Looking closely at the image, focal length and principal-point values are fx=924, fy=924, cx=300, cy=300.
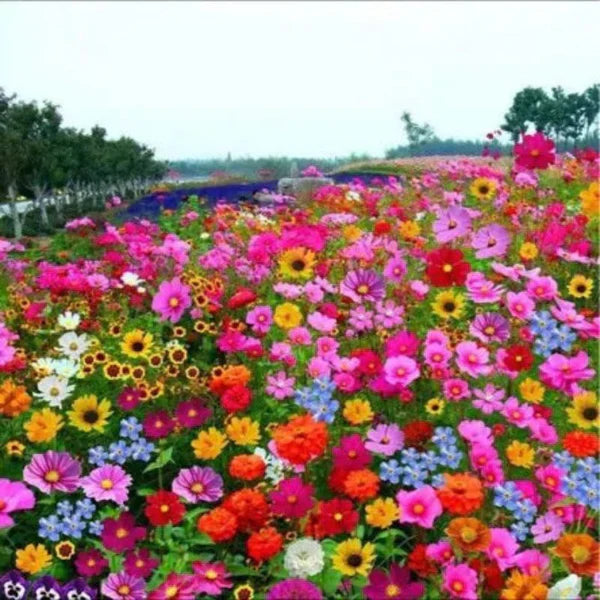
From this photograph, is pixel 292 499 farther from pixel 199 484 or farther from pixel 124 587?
pixel 124 587

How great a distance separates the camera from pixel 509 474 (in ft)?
9.39

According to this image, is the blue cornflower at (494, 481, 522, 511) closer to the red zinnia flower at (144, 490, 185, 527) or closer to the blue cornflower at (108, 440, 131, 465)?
the red zinnia flower at (144, 490, 185, 527)

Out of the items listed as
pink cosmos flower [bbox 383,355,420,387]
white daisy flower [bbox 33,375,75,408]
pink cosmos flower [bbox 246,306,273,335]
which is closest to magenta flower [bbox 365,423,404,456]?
pink cosmos flower [bbox 383,355,420,387]

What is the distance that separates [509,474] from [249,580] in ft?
2.97

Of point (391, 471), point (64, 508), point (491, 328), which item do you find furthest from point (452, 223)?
point (64, 508)

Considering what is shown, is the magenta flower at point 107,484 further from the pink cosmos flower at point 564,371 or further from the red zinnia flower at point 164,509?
the pink cosmos flower at point 564,371

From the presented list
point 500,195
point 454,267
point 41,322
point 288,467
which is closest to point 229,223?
point 500,195

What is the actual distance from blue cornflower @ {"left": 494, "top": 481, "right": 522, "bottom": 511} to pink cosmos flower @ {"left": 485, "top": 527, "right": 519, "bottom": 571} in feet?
0.52

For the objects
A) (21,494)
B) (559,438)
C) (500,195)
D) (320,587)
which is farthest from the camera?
(500,195)

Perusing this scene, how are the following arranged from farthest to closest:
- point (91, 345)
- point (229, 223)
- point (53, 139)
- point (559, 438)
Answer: point (53, 139) < point (229, 223) < point (91, 345) < point (559, 438)

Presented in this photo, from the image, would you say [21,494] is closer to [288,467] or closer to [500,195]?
[288,467]

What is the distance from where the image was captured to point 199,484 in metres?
2.62

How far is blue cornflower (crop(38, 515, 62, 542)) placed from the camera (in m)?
2.56

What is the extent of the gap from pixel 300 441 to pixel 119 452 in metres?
0.70
